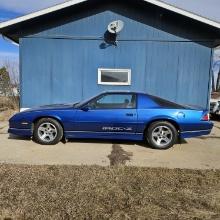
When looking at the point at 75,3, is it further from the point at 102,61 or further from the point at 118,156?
the point at 118,156

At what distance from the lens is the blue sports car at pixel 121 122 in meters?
8.12

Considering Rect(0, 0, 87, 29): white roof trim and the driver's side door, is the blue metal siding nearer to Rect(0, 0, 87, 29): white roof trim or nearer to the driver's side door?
Rect(0, 0, 87, 29): white roof trim

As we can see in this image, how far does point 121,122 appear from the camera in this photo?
8125 millimetres

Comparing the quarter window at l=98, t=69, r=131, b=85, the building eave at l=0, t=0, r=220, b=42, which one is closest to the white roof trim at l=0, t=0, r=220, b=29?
the building eave at l=0, t=0, r=220, b=42

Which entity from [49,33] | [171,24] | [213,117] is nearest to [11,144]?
[49,33]

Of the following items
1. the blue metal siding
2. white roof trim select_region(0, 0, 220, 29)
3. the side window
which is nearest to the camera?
the side window

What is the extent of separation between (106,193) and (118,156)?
234 cm

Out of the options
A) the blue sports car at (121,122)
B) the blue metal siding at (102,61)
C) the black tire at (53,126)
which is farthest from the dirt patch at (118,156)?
the blue metal siding at (102,61)

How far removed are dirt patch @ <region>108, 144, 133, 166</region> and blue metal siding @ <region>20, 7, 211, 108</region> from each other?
14.8ft

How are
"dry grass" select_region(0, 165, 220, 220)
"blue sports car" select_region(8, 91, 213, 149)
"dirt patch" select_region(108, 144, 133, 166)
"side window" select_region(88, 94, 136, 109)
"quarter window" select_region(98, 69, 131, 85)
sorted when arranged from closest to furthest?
"dry grass" select_region(0, 165, 220, 220) < "dirt patch" select_region(108, 144, 133, 166) < "blue sports car" select_region(8, 91, 213, 149) < "side window" select_region(88, 94, 136, 109) < "quarter window" select_region(98, 69, 131, 85)

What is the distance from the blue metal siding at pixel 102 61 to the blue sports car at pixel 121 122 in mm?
3877

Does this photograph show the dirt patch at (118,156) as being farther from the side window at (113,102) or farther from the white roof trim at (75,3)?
the white roof trim at (75,3)

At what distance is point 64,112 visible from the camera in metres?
8.20

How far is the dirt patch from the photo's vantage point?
6.79 metres
